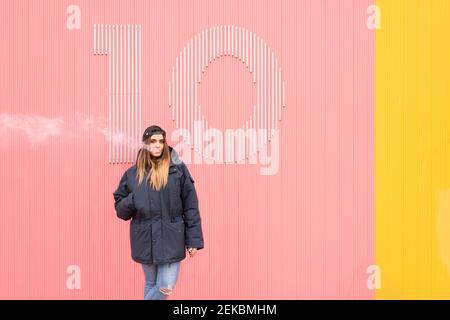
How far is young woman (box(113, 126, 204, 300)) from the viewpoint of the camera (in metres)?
3.04

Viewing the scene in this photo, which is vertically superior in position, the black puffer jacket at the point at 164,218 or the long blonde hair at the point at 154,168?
the long blonde hair at the point at 154,168

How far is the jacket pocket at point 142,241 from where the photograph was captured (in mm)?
3062

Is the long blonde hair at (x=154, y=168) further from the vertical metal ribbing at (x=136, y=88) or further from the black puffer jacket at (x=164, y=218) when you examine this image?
the vertical metal ribbing at (x=136, y=88)

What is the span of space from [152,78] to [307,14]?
1246mm

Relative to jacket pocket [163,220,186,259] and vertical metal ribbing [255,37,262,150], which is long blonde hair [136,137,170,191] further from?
vertical metal ribbing [255,37,262,150]

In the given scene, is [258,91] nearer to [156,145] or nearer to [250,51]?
[250,51]

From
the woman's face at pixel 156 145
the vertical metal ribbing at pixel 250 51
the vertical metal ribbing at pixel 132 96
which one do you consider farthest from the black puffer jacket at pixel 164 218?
the vertical metal ribbing at pixel 250 51

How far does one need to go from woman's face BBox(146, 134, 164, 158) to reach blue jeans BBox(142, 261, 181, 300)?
0.70m

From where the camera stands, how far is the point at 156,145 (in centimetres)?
311

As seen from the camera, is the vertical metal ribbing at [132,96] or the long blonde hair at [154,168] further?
the vertical metal ribbing at [132,96]

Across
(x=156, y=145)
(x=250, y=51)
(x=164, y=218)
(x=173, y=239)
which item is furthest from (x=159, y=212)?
(x=250, y=51)

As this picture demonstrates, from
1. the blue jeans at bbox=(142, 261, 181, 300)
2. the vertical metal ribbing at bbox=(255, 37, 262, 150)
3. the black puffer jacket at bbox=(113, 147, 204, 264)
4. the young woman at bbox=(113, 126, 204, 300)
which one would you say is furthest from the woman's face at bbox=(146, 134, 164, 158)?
the vertical metal ribbing at bbox=(255, 37, 262, 150)

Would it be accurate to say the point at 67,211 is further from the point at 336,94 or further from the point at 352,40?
the point at 352,40

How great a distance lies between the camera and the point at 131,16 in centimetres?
362
